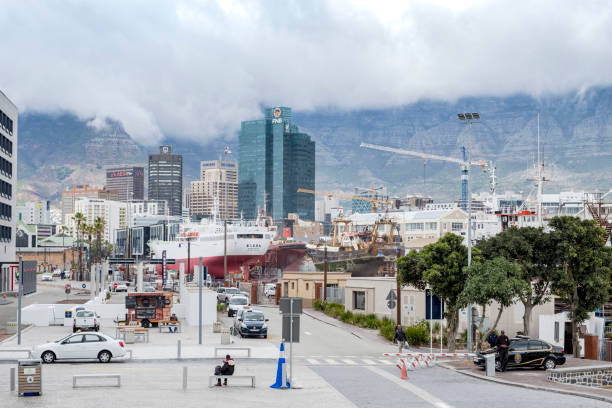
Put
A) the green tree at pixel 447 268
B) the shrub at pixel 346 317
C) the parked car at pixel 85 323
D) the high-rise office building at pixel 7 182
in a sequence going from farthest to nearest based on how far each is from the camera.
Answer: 1. the high-rise office building at pixel 7 182
2. the shrub at pixel 346 317
3. the parked car at pixel 85 323
4. the green tree at pixel 447 268

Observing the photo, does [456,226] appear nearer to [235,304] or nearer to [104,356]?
[235,304]

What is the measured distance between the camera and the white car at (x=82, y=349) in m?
29.9

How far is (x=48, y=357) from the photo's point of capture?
97.9 feet

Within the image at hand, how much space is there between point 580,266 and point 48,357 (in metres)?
26.3

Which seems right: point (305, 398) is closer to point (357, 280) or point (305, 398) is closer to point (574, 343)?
point (574, 343)

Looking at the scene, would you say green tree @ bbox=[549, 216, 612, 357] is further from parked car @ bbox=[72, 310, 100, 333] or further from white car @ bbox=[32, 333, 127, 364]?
parked car @ bbox=[72, 310, 100, 333]

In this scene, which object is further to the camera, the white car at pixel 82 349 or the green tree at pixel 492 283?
the green tree at pixel 492 283

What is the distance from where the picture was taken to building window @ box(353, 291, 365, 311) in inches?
2185

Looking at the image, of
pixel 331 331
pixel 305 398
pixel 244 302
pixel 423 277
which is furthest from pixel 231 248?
pixel 305 398

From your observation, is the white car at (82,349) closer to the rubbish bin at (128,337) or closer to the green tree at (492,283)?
the rubbish bin at (128,337)

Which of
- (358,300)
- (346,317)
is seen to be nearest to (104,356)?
(346,317)

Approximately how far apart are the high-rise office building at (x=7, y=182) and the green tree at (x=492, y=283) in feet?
197

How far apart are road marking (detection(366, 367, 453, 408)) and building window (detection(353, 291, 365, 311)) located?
25544 mm

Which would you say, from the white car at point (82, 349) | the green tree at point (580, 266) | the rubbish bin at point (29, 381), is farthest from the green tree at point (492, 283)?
the rubbish bin at point (29, 381)
